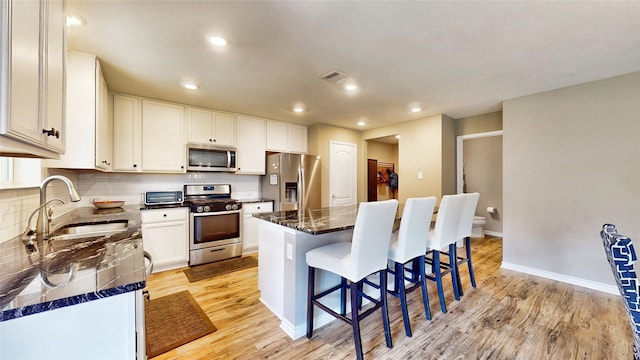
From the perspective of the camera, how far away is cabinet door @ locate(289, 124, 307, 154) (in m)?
4.86

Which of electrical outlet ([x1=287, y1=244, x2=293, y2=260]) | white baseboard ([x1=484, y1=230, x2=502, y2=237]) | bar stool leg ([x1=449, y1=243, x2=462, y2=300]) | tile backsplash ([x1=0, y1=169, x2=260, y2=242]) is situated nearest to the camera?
tile backsplash ([x1=0, y1=169, x2=260, y2=242])

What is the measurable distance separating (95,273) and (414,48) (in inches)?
99.2

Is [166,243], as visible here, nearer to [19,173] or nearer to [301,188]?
[19,173]

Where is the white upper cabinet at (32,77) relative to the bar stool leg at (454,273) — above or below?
above

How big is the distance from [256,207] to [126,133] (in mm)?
1994

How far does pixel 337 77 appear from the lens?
8.89ft

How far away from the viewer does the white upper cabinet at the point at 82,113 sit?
2.15 meters

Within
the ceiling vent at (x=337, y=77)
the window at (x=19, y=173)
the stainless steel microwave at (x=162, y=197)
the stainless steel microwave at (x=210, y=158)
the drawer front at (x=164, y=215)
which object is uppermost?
the ceiling vent at (x=337, y=77)

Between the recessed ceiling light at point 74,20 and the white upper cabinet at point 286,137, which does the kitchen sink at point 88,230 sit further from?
the white upper cabinet at point 286,137

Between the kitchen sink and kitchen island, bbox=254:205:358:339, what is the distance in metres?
1.10

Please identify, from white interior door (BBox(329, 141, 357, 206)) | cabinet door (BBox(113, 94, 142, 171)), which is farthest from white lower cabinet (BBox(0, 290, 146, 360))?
white interior door (BBox(329, 141, 357, 206))

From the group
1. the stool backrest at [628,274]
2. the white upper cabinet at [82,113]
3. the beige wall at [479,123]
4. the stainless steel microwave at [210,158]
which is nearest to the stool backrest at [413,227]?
the stool backrest at [628,274]

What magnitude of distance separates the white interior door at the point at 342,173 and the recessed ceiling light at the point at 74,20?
12.5 ft

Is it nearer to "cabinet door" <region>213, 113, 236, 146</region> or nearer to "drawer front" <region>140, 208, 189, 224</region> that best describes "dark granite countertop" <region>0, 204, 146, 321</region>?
"drawer front" <region>140, 208, 189, 224</region>
